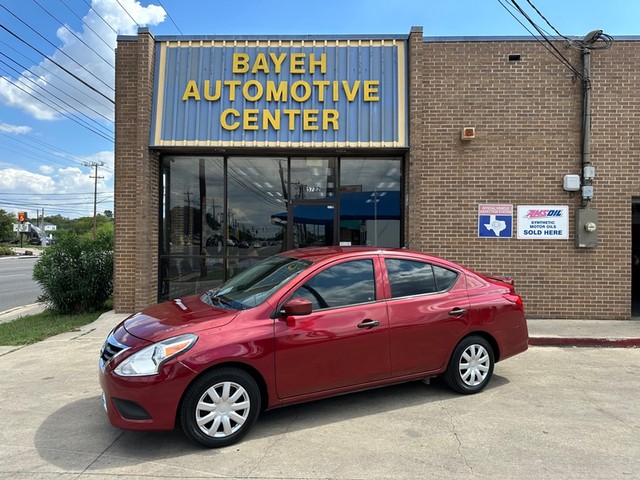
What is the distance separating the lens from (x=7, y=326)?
8688mm

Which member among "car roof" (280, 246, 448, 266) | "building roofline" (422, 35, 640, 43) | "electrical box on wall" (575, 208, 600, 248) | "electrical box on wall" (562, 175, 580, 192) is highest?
"building roofline" (422, 35, 640, 43)

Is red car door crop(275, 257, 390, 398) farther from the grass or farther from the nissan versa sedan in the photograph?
the grass

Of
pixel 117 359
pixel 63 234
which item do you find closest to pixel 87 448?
pixel 117 359

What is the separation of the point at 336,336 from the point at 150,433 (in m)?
1.83

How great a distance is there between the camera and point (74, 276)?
9516mm

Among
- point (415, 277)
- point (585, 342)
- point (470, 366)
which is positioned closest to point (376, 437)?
point (470, 366)

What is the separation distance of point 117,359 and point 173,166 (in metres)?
6.77

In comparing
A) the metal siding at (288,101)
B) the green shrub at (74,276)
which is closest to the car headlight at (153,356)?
the metal siding at (288,101)

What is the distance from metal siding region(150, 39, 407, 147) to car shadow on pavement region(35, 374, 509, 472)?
209 inches

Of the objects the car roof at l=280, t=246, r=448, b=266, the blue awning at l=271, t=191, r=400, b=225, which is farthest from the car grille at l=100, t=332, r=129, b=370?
the blue awning at l=271, t=191, r=400, b=225

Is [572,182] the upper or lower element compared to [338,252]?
upper

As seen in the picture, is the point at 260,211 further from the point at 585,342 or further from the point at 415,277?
the point at 585,342

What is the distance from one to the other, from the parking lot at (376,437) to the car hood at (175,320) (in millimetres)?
917

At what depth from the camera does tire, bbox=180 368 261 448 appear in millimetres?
3588
